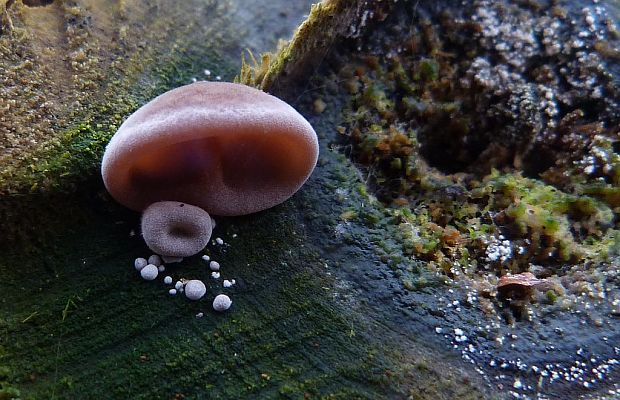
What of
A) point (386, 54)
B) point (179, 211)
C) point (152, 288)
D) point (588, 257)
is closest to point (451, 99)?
point (386, 54)

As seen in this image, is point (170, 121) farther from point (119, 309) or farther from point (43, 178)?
point (119, 309)

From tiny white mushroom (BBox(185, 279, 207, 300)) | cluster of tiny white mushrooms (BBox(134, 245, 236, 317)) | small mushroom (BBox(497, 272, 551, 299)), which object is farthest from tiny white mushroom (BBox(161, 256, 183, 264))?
small mushroom (BBox(497, 272, 551, 299))

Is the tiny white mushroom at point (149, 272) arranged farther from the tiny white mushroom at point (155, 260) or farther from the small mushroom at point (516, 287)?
the small mushroom at point (516, 287)

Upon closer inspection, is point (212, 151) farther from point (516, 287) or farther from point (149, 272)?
point (516, 287)

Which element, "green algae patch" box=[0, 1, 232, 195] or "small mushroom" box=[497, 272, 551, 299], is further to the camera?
"small mushroom" box=[497, 272, 551, 299]

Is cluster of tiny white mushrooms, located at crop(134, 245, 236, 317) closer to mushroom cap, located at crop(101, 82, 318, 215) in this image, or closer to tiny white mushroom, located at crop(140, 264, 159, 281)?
tiny white mushroom, located at crop(140, 264, 159, 281)

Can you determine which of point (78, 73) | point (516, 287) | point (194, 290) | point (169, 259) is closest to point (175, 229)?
point (169, 259)

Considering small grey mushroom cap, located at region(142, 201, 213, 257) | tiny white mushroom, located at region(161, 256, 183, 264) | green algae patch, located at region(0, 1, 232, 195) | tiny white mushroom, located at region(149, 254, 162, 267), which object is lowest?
tiny white mushroom, located at region(149, 254, 162, 267)
